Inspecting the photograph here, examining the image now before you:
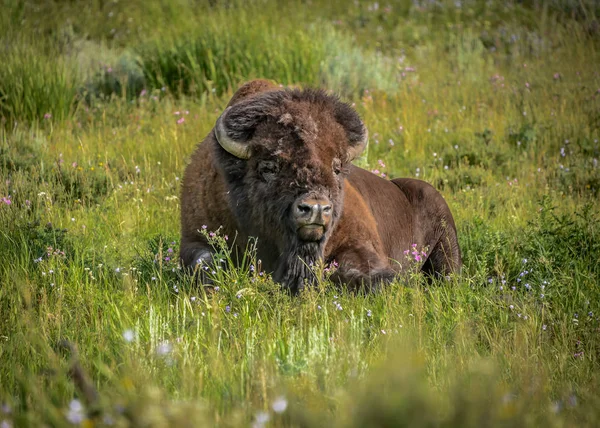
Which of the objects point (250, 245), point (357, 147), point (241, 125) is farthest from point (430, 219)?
point (241, 125)

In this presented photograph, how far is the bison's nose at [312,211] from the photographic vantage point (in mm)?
5168

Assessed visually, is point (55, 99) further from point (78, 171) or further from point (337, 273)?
point (337, 273)

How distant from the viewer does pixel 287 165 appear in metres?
5.50

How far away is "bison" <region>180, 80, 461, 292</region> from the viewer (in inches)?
215

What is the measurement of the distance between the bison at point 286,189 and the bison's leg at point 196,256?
0.04ft

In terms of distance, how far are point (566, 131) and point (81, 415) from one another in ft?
30.5

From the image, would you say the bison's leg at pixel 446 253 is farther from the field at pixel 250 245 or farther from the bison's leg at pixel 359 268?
the bison's leg at pixel 359 268

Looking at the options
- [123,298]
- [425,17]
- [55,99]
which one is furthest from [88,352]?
[425,17]

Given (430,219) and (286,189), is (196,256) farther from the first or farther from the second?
(430,219)

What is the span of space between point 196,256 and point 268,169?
907 mm

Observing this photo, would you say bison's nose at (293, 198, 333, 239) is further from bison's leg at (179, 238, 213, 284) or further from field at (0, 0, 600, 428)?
bison's leg at (179, 238, 213, 284)

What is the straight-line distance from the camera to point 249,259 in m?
6.01

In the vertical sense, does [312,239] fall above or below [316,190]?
below

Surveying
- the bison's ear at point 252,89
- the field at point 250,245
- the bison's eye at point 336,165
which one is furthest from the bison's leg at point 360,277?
the bison's ear at point 252,89
